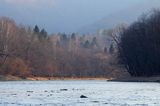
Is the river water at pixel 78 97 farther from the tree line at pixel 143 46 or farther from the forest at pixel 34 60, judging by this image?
the forest at pixel 34 60

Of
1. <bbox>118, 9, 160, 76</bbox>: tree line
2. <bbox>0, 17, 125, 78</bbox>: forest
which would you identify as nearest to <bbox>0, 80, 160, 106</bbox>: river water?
<bbox>118, 9, 160, 76</bbox>: tree line

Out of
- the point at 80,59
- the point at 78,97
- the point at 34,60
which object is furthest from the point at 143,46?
the point at 80,59

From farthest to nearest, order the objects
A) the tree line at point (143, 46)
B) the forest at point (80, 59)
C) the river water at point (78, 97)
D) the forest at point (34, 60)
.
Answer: the forest at point (34, 60) → the forest at point (80, 59) → the tree line at point (143, 46) → the river water at point (78, 97)

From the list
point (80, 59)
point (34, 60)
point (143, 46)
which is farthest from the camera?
point (80, 59)

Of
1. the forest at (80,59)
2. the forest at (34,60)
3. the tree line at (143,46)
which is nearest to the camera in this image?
the tree line at (143,46)

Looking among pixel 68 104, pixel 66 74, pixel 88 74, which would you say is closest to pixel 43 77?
pixel 66 74

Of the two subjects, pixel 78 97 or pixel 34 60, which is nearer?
pixel 78 97

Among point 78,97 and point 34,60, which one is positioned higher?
point 34,60

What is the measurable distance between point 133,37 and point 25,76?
1462 inches

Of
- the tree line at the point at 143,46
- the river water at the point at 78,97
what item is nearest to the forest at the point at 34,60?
the tree line at the point at 143,46

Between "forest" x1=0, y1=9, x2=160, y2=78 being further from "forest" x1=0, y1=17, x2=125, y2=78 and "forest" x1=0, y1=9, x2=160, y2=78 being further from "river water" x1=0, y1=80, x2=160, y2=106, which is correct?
"river water" x1=0, y1=80, x2=160, y2=106

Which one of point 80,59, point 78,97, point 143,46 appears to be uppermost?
point 80,59

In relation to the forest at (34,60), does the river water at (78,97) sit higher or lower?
lower

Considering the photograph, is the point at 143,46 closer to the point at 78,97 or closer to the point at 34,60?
the point at 34,60
